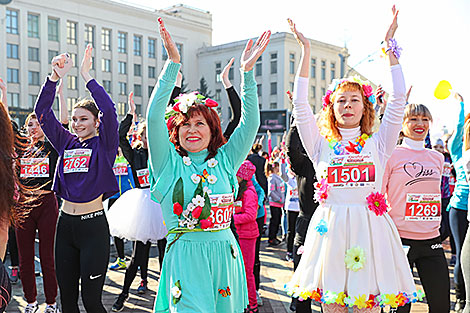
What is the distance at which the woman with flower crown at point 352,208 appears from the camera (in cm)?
334

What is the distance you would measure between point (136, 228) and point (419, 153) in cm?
328

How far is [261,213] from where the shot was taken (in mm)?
7312

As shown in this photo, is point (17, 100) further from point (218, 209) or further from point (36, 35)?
point (218, 209)

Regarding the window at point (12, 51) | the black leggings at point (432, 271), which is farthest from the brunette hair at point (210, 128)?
the window at point (12, 51)

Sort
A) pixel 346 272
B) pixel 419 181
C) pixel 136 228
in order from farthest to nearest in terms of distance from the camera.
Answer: pixel 136 228 < pixel 419 181 < pixel 346 272

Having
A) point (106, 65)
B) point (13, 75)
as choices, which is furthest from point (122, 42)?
point (13, 75)

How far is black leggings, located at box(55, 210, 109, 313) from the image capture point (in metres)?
4.15

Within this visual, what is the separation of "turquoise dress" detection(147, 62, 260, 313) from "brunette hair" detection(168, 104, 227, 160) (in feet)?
0.21

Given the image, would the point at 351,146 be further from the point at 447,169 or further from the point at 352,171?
the point at 447,169

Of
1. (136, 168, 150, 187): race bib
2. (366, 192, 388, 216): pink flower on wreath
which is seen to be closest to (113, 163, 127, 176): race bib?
(136, 168, 150, 187): race bib

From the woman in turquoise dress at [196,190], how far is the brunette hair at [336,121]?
0.69 meters

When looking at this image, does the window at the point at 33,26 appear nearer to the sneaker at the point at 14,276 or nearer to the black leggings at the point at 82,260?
the sneaker at the point at 14,276

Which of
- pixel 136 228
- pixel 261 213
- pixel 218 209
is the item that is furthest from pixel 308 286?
pixel 261 213

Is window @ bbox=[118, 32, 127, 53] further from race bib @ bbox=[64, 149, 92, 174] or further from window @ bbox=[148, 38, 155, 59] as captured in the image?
race bib @ bbox=[64, 149, 92, 174]
